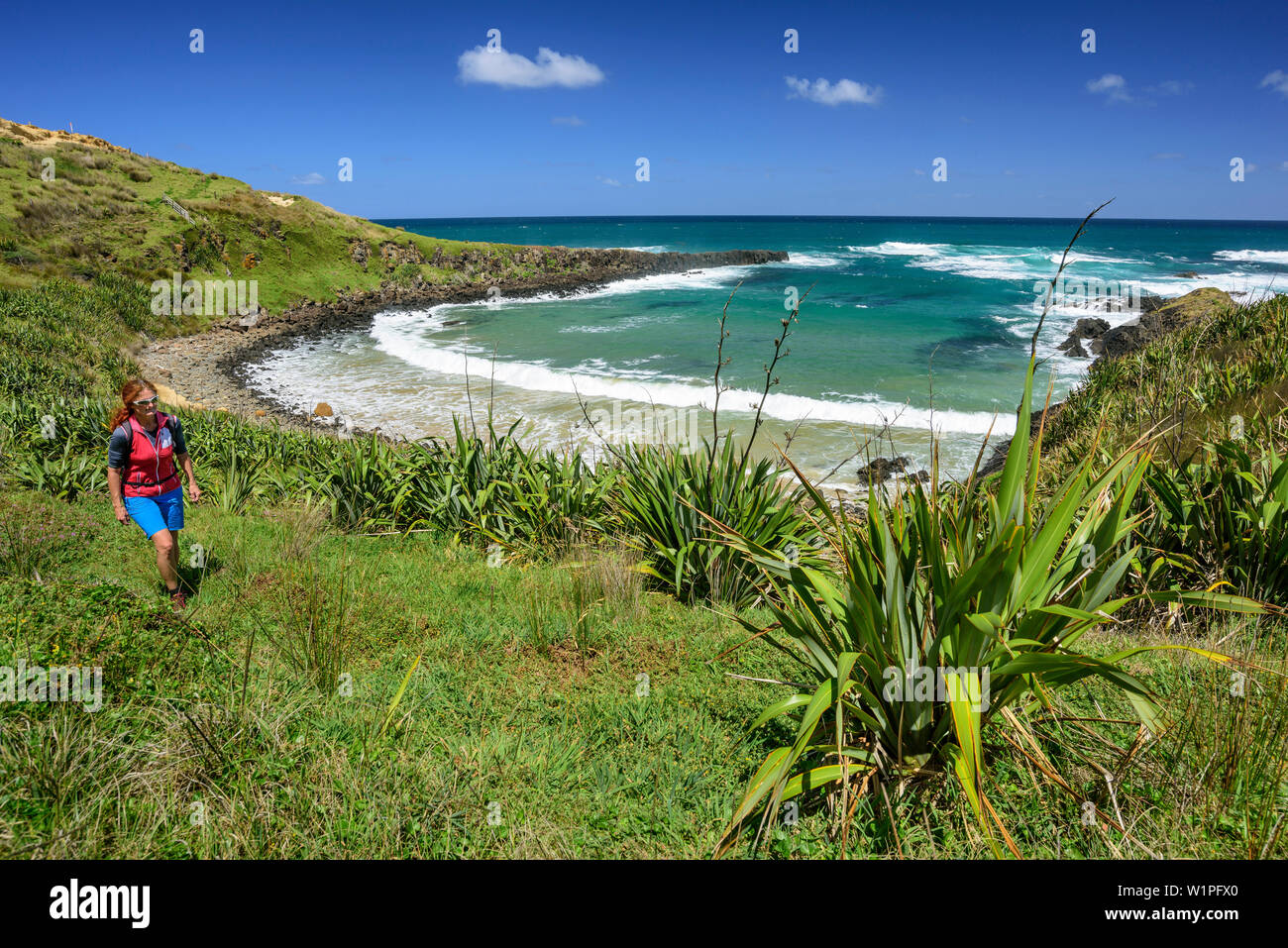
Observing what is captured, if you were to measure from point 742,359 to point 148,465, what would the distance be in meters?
21.1

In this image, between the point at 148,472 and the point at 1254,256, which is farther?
the point at 1254,256

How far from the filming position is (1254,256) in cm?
7075

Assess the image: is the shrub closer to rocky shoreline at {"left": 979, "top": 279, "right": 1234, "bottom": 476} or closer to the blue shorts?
the blue shorts

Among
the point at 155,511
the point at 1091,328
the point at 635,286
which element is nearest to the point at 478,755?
the point at 155,511

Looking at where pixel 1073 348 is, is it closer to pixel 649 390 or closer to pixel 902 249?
pixel 649 390

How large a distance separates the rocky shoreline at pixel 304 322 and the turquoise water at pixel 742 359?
116 cm

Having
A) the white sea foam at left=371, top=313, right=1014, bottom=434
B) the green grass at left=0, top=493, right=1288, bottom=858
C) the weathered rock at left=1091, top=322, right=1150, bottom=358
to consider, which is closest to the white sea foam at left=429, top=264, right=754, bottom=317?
the white sea foam at left=371, top=313, right=1014, bottom=434

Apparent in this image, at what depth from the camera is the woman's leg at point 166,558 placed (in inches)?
186

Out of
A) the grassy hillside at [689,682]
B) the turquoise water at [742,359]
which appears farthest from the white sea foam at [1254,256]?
the grassy hillside at [689,682]

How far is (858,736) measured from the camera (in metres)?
2.65

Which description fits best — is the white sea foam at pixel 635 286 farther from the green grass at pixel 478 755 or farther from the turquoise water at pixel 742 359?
the green grass at pixel 478 755
